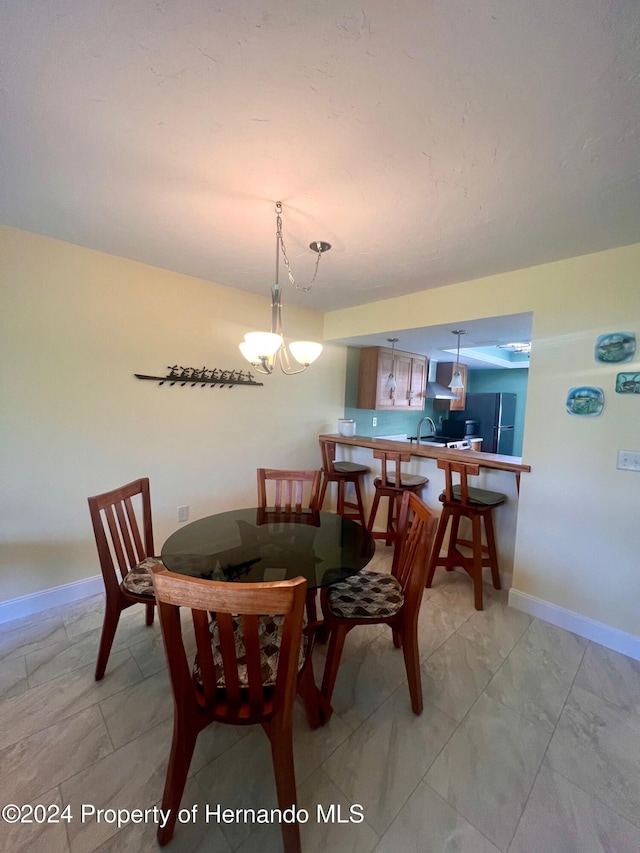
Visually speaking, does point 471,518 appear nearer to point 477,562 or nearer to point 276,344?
point 477,562

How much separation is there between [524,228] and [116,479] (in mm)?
3015

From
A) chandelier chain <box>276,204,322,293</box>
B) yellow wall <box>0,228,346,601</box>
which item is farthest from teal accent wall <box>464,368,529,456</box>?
yellow wall <box>0,228,346,601</box>

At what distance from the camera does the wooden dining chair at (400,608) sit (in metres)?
1.47

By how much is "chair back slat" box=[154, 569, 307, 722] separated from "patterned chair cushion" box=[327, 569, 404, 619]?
0.51m

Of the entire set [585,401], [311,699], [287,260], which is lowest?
[311,699]

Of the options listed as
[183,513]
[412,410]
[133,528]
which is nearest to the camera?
[133,528]

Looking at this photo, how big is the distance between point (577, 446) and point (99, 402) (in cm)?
320

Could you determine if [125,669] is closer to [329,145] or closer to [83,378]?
[83,378]

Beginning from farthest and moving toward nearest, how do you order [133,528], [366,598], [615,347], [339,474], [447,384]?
[447,384]
[339,474]
[615,347]
[133,528]
[366,598]

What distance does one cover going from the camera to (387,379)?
4043mm

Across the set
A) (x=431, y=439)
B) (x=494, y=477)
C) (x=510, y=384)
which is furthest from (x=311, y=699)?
(x=510, y=384)

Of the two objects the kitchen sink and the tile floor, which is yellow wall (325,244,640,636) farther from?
the kitchen sink

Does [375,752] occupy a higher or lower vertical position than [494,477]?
lower

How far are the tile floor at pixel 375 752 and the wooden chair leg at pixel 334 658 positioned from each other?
0.14 meters
